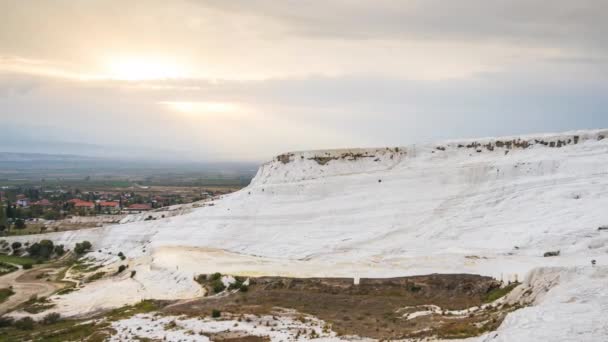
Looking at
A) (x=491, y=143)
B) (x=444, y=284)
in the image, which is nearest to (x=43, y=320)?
(x=444, y=284)

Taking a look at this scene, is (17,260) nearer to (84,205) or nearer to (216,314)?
(216,314)

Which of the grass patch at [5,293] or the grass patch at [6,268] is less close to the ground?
the grass patch at [5,293]

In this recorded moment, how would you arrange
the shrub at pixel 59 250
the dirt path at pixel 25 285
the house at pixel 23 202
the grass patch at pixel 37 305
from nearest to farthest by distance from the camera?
the grass patch at pixel 37 305 < the dirt path at pixel 25 285 < the shrub at pixel 59 250 < the house at pixel 23 202

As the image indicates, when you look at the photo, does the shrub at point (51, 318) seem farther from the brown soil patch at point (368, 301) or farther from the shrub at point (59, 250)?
the shrub at point (59, 250)

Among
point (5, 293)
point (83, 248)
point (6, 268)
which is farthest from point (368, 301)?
point (83, 248)

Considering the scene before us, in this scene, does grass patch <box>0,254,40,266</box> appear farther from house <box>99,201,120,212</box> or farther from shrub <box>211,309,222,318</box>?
house <box>99,201,120,212</box>

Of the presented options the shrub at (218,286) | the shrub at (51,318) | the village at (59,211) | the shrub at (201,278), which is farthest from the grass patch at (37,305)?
the village at (59,211)

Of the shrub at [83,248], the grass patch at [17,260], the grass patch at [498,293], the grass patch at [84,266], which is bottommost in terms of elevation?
the grass patch at [17,260]
